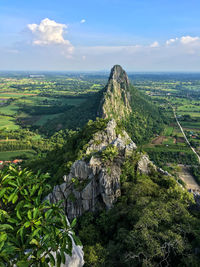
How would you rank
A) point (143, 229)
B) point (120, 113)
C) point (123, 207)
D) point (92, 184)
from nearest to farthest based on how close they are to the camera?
1. point (143, 229)
2. point (123, 207)
3. point (92, 184)
4. point (120, 113)

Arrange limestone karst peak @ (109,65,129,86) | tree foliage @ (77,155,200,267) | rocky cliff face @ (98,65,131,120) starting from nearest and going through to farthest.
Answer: tree foliage @ (77,155,200,267)
rocky cliff face @ (98,65,131,120)
limestone karst peak @ (109,65,129,86)

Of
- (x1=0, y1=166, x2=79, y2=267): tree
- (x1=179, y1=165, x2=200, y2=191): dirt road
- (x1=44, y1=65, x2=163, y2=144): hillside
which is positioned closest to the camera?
(x1=0, y1=166, x2=79, y2=267): tree

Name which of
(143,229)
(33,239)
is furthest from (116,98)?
(33,239)

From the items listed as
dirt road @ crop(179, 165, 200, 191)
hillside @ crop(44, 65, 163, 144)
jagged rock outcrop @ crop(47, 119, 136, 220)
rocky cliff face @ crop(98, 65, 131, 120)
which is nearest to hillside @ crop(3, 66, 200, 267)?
jagged rock outcrop @ crop(47, 119, 136, 220)

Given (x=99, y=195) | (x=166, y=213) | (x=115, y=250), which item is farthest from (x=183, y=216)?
(x=99, y=195)

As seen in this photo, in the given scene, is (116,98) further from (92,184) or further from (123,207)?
(123,207)

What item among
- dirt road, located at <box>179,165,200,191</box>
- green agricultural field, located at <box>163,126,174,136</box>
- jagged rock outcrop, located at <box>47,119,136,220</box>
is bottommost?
dirt road, located at <box>179,165,200,191</box>

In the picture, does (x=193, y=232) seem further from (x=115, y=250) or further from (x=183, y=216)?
(x=115, y=250)

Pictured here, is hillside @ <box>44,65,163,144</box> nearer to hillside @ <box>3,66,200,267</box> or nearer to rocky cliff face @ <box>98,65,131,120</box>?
rocky cliff face @ <box>98,65,131,120</box>
